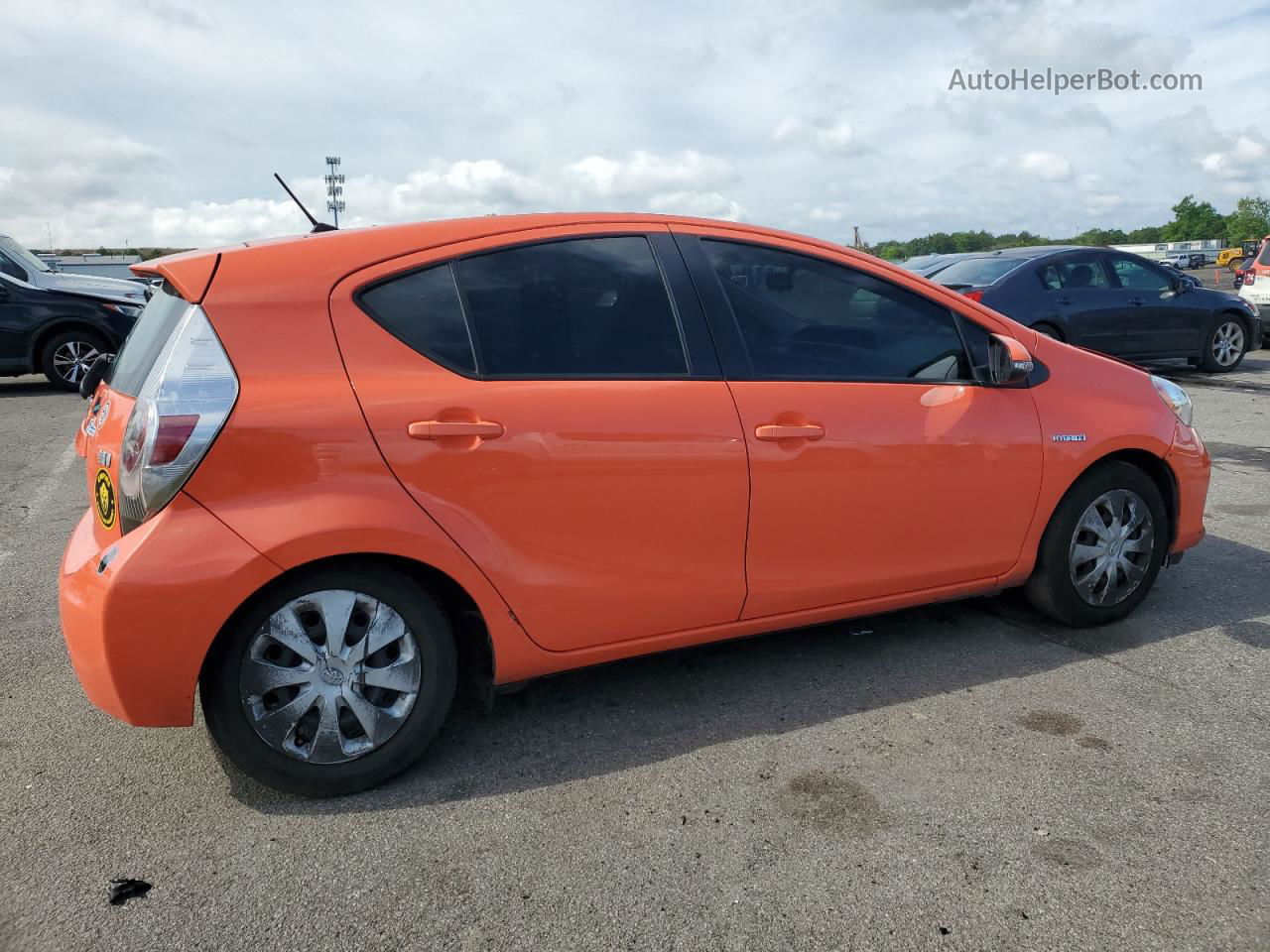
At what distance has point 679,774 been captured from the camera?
9.73ft

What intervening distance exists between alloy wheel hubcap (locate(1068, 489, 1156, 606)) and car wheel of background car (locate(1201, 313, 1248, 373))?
9405 mm

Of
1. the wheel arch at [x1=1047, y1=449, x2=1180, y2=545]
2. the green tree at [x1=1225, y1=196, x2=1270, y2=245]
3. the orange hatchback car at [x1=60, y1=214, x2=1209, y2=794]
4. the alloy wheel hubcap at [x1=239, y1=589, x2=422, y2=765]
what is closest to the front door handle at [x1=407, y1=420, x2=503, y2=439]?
the orange hatchback car at [x1=60, y1=214, x2=1209, y2=794]

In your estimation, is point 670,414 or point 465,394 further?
point 670,414

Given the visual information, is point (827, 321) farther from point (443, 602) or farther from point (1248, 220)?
point (1248, 220)

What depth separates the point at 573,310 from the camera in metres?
3.08

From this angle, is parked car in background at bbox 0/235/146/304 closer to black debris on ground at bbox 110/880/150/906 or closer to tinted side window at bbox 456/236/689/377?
tinted side window at bbox 456/236/689/377

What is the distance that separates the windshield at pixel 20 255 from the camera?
11.7m

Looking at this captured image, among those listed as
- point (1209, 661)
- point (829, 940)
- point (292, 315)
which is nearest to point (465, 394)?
point (292, 315)

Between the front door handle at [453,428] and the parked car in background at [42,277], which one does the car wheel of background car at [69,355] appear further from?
the front door handle at [453,428]

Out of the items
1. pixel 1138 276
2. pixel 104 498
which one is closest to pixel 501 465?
pixel 104 498

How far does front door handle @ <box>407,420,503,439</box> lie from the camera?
2.77 meters

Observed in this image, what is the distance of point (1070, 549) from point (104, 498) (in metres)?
3.40

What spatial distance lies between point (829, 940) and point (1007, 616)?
7.66 ft

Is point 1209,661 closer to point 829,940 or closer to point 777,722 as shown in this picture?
point 777,722
